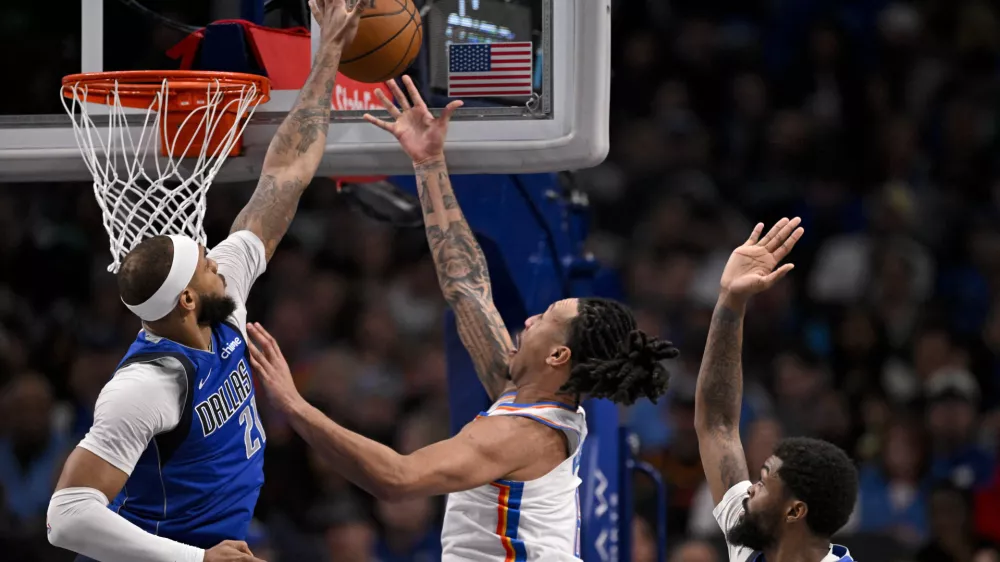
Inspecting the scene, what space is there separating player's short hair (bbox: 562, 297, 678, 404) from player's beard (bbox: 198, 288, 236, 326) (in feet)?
3.48

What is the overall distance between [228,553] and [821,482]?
169 cm

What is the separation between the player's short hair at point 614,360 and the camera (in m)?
4.16

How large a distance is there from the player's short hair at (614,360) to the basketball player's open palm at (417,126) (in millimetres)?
801

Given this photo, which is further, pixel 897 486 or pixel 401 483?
pixel 897 486

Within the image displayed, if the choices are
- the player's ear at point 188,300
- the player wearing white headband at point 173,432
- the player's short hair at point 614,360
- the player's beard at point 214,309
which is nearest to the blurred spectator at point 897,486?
the player's short hair at point 614,360

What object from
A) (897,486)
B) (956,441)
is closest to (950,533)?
(897,486)

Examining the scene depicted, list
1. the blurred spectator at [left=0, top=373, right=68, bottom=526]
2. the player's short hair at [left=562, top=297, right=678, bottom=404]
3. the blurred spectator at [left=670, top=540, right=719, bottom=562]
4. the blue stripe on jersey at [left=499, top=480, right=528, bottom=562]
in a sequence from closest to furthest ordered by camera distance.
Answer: the blue stripe on jersey at [left=499, top=480, right=528, bottom=562], the player's short hair at [left=562, top=297, right=678, bottom=404], the blurred spectator at [left=670, top=540, right=719, bottom=562], the blurred spectator at [left=0, top=373, right=68, bottom=526]

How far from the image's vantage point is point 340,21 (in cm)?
443

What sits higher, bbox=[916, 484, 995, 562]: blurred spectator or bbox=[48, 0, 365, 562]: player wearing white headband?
bbox=[48, 0, 365, 562]: player wearing white headband

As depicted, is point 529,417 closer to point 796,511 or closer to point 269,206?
point 796,511

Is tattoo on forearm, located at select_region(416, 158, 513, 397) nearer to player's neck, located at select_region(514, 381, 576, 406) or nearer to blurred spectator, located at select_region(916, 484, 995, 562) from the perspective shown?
player's neck, located at select_region(514, 381, 576, 406)

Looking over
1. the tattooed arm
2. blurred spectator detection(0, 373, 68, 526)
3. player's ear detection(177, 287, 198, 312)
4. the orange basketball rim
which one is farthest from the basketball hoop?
blurred spectator detection(0, 373, 68, 526)

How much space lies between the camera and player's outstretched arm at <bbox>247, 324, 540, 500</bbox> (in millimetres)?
3455

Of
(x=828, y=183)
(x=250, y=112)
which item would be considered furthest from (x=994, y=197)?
(x=250, y=112)
